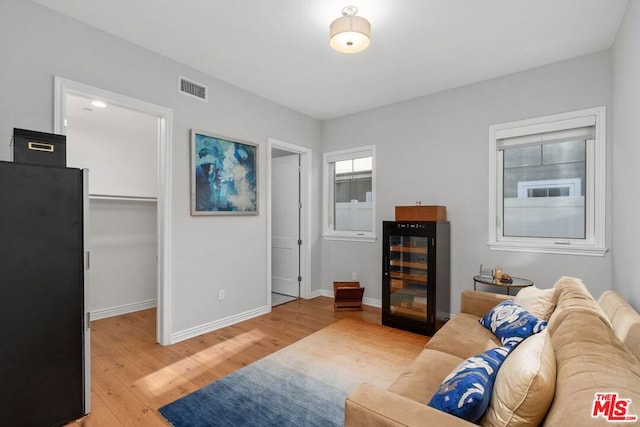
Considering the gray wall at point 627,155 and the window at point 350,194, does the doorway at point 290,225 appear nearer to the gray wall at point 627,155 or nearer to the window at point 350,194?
the window at point 350,194

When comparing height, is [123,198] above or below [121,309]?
above

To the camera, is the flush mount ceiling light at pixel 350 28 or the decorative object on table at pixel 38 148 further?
the flush mount ceiling light at pixel 350 28

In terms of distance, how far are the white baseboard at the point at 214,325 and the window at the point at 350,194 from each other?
1635 millimetres

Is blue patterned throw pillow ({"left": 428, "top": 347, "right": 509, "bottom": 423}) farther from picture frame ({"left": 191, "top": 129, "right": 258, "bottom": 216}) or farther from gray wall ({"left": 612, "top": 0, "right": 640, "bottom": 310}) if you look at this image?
picture frame ({"left": 191, "top": 129, "right": 258, "bottom": 216})

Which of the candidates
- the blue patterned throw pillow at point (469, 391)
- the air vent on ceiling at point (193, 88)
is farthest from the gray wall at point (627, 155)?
the air vent on ceiling at point (193, 88)

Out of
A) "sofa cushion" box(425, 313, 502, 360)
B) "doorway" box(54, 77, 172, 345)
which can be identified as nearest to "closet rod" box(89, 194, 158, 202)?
"doorway" box(54, 77, 172, 345)

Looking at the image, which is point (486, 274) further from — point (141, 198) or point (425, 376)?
point (141, 198)

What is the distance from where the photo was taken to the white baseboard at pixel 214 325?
10.6ft

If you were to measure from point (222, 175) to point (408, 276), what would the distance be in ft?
8.16

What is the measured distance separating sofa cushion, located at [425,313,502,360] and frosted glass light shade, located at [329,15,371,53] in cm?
228

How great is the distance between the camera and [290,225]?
5.07 meters

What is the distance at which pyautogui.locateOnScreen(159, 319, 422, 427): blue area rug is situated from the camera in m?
2.03

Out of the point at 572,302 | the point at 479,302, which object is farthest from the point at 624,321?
the point at 479,302

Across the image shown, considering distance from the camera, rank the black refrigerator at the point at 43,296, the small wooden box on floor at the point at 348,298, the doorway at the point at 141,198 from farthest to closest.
Result: the small wooden box on floor at the point at 348,298 → the doorway at the point at 141,198 → the black refrigerator at the point at 43,296
